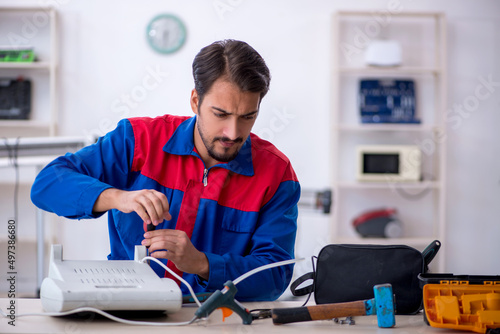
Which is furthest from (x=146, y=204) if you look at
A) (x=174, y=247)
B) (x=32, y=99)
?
(x=32, y=99)

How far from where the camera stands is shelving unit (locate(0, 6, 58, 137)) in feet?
12.5

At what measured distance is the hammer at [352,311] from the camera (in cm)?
106

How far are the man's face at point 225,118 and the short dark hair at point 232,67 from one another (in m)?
0.02

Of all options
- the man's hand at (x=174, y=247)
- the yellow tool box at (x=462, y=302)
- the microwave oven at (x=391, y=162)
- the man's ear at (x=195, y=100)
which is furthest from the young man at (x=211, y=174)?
the microwave oven at (x=391, y=162)

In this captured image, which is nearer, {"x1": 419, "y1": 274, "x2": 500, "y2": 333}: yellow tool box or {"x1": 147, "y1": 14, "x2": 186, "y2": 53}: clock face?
{"x1": 419, "y1": 274, "x2": 500, "y2": 333}: yellow tool box

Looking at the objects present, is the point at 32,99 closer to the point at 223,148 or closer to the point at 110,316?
the point at 223,148

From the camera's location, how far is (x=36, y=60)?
386 centimetres

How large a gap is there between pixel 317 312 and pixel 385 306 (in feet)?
0.42

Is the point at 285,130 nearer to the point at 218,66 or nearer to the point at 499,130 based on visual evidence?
the point at 499,130

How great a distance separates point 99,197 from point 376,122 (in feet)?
9.61

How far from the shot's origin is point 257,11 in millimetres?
4016

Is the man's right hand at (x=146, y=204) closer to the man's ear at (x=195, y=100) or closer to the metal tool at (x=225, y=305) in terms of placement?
the metal tool at (x=225, y=305)

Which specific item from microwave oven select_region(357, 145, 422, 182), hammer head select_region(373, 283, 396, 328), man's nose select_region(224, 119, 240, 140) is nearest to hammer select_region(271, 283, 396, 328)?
hammer head select_region(373, 283, 396, 328)

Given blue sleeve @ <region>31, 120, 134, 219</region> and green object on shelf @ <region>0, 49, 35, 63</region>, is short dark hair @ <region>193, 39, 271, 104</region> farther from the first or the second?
green object on shelf @ <region>0, 49, 35, 63</region>
